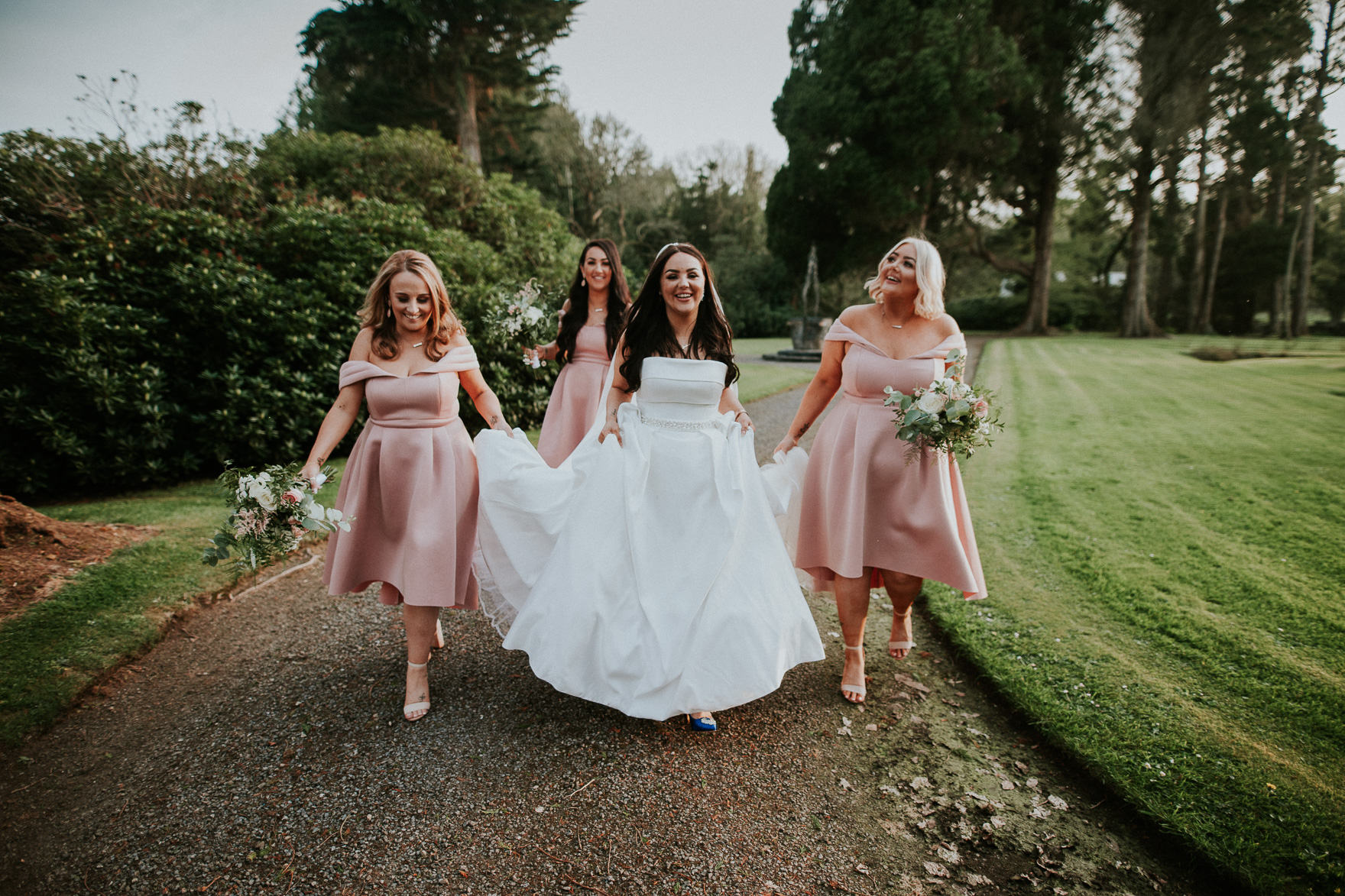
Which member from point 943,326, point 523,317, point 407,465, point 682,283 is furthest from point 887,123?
point 407,465

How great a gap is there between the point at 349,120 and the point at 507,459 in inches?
833

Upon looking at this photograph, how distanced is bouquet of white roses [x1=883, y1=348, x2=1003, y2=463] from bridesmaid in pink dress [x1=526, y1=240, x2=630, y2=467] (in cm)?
298

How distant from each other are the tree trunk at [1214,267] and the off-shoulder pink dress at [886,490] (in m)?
36.1

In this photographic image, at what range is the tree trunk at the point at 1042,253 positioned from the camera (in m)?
27.5

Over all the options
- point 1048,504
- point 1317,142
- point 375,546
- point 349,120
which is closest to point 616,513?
point 375,546

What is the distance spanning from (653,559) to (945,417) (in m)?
1.72

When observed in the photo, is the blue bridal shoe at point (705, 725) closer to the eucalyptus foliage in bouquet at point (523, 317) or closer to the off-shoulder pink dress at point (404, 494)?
the off-shoulder pink dress at point (404, 494)

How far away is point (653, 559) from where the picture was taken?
3246 mm

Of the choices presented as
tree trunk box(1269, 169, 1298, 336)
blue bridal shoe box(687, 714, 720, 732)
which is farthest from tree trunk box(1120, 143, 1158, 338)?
blue bridal shoe box(687, 714, 720, 732)

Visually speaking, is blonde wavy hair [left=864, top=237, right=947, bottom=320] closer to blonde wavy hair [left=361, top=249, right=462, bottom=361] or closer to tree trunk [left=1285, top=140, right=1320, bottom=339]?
blonde wavy hair [left=361, top=249, right=462, bottom=361]

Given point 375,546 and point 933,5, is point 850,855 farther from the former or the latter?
point 933,5

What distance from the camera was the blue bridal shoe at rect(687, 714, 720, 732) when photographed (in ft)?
10.8

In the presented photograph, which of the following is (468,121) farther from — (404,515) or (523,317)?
(404,515)

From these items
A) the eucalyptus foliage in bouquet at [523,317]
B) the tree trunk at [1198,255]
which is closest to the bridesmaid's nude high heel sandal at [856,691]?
the eucalyptus foliage in bouquet at [523,317]
